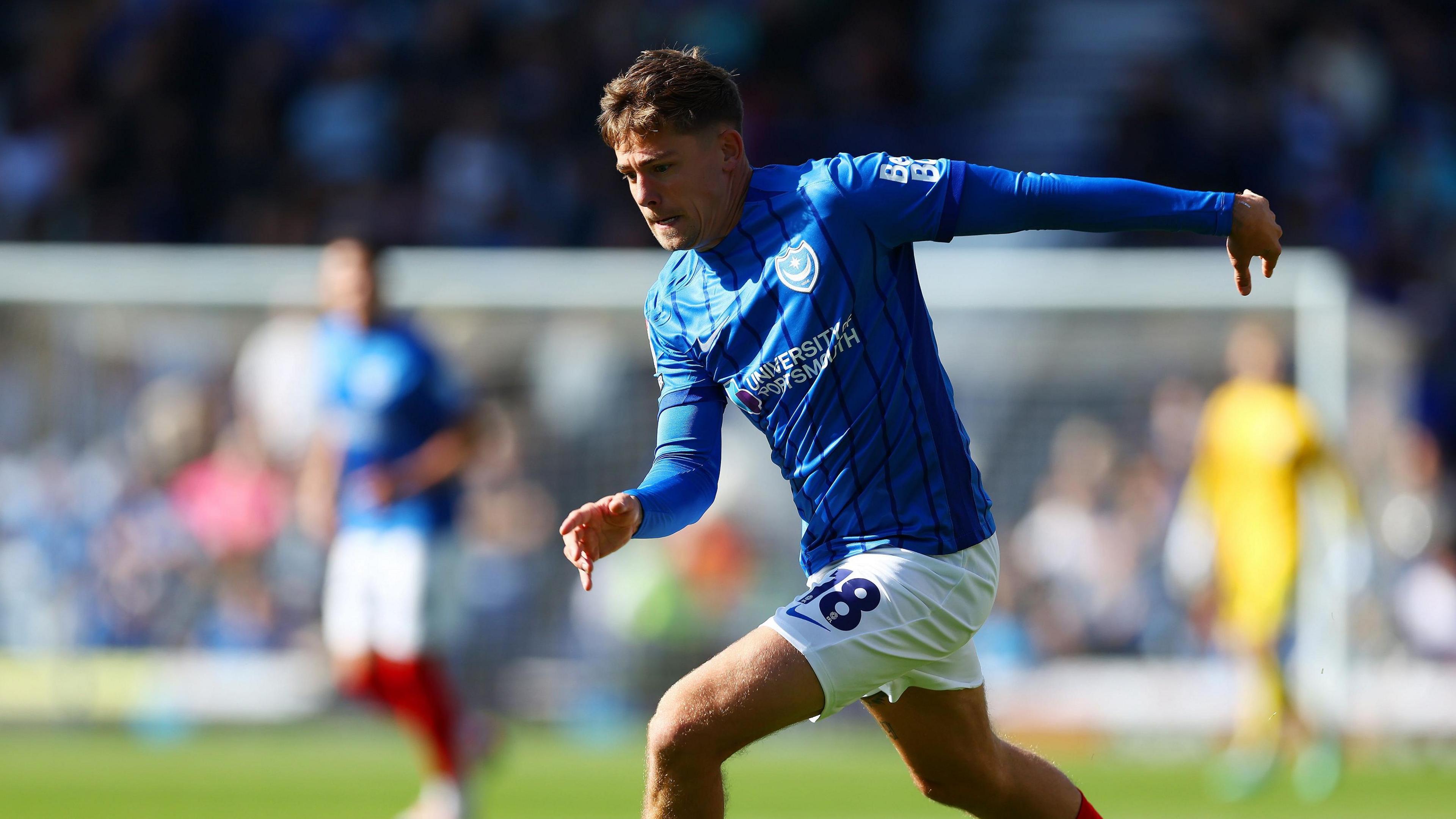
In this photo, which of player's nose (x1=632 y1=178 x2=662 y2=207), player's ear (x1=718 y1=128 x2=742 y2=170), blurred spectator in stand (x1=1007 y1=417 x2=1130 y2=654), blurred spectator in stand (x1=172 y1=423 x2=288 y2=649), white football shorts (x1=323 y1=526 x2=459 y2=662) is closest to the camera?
player's nose (x1=632 y1=178 x2=662 y2=207)

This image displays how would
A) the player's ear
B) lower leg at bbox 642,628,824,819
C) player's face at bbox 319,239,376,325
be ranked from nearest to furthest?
lower leg at bbox 642,628,824,819, the player's ear, player's face at bbox 319,239,376,325

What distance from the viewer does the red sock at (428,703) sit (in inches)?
322

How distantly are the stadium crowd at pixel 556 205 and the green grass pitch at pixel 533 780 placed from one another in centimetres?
83

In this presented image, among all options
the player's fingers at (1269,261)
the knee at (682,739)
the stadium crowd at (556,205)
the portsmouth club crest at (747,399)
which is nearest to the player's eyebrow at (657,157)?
the portsmouth club crest at (747,399)

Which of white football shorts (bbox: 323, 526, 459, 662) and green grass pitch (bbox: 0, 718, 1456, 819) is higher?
white football shorts (bbox: 323, 526, 459, 662)

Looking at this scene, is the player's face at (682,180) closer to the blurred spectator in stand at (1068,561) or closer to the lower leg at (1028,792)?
the lower leg at (1028,792)

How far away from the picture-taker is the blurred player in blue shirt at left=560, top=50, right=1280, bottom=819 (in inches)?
172

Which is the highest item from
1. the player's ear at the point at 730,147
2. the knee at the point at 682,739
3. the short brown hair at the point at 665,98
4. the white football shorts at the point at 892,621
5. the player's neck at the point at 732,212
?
the short brown hair at the point at 665,98

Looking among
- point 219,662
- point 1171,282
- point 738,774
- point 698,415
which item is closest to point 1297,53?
point 1171,282

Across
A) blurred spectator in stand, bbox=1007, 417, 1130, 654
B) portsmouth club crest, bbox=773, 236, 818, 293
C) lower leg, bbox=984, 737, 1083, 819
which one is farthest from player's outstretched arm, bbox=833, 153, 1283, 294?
blurred spectator in stand, bbox=1007, 417, 1130, 654

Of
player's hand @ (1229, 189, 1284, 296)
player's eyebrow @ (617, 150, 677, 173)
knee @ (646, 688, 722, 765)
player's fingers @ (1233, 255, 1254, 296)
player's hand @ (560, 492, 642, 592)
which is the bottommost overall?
knee @ (646, 688, 722, 765)

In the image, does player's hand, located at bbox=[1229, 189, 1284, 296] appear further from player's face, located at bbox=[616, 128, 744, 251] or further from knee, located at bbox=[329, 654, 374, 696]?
knee, located at bbox=[329, 654, 374, 696]

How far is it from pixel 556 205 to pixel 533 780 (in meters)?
7.54

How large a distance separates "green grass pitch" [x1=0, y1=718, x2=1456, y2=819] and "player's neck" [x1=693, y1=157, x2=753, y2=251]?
4.33 metres
